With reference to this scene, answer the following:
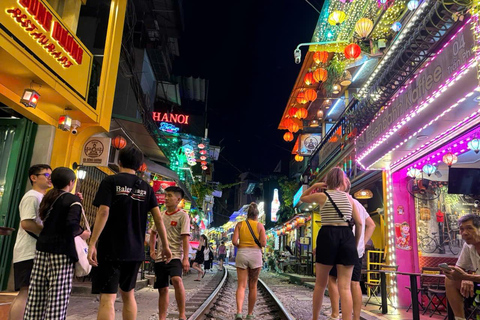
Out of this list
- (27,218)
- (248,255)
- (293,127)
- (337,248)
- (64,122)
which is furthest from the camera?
(293,127)

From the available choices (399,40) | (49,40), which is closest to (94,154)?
(49,40)

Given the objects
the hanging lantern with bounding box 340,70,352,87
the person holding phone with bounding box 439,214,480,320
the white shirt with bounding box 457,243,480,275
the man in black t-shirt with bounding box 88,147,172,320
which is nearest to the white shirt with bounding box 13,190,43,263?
the man in black t-shirt with bounding box 88,147,172,320

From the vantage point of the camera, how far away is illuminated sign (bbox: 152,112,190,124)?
2367cm

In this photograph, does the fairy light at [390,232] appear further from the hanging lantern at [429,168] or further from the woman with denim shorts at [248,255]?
the woman with denim shorts at [248,255]

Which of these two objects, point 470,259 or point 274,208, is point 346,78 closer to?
point 470,259

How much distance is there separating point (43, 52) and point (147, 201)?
15.6ft

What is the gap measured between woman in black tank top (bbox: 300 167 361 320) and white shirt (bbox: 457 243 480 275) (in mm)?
1443

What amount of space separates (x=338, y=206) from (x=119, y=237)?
2519 mm

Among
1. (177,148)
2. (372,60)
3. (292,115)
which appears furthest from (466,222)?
(177,148)

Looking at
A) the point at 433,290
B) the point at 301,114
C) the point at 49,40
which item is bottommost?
the point at 433,290

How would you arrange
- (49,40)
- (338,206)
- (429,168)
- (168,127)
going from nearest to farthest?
(338,206)
(49,40)
(429,168)
(168,127)

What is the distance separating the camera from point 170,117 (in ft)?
78.3

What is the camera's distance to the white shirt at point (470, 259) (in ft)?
14.4

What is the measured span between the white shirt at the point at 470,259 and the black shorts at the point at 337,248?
1.62 metres
